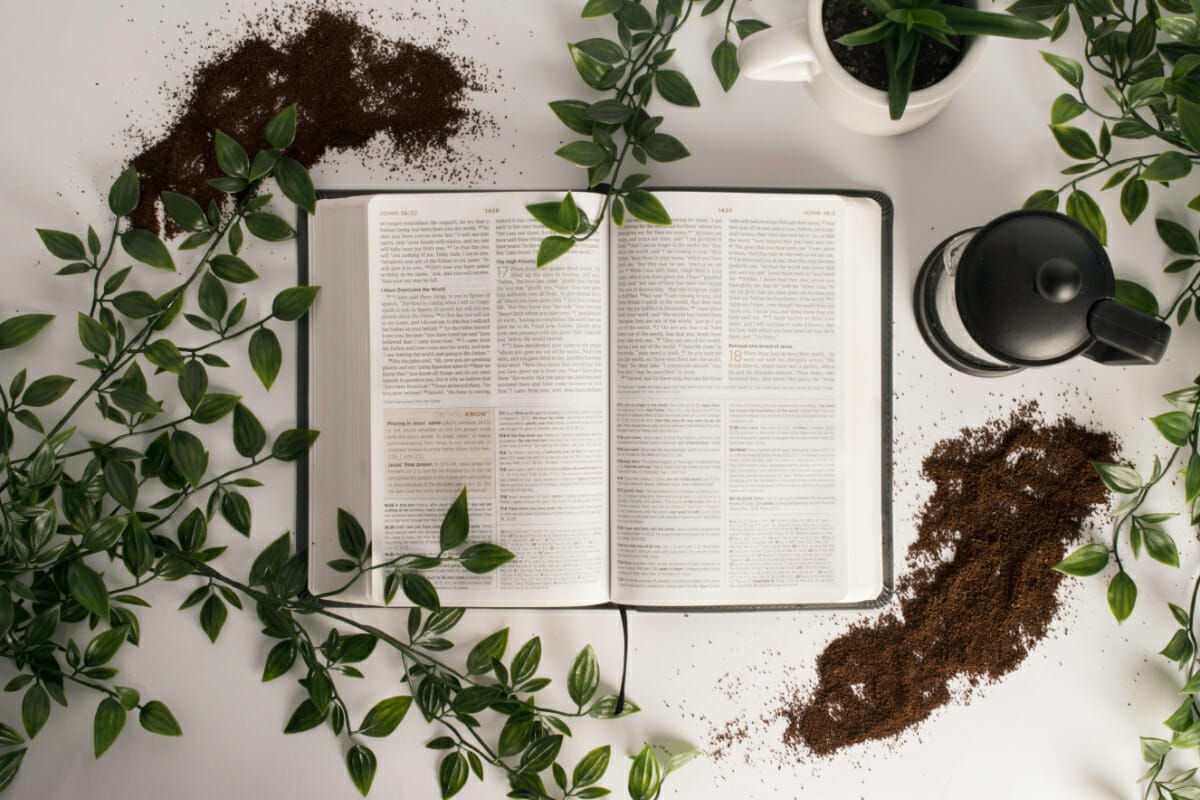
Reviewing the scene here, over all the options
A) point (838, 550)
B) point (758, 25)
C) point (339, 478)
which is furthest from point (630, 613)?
point (758, 25)

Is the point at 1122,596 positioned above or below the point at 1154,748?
above

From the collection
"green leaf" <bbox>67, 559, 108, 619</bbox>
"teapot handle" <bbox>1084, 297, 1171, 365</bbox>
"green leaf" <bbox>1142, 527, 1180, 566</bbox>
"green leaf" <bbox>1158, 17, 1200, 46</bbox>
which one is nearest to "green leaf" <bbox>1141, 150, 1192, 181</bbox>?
"green leaf" <bbox>1158, 17, 1200, 46</bbox>

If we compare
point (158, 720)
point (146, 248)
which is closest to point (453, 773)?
point (158, 720)

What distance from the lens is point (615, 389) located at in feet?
2.39

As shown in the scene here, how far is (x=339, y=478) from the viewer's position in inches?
29.5

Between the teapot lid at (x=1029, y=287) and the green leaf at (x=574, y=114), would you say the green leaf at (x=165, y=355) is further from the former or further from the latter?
the teapot lid at (x=1029, y=287)

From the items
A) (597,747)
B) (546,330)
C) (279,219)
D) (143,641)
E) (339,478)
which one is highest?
(279,219)

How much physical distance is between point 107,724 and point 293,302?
18.1 inches

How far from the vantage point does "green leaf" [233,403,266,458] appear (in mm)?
740

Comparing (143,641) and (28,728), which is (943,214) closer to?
(143,641)

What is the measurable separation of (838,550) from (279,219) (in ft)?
2.15

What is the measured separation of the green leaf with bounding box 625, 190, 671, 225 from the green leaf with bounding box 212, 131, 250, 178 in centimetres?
39

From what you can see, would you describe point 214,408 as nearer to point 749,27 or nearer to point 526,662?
point 526,662

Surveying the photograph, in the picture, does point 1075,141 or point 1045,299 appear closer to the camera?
point 1045,299
